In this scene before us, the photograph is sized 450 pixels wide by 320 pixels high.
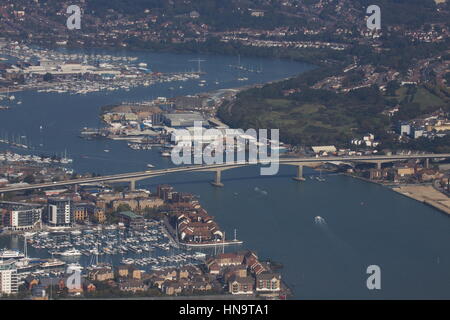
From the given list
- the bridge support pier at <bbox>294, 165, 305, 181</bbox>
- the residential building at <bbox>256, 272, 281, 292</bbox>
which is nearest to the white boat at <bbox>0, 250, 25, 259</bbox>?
the residential building at <bbox>256, 272, 281, 292</bbox>

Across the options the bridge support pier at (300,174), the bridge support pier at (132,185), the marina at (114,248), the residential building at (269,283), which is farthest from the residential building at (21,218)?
the bridge support pier at (300,174)

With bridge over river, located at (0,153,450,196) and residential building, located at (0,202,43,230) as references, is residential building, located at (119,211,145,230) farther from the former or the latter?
bridge over river, located at (0,153,450,196)

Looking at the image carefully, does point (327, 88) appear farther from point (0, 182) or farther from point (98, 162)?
point (0, 182)

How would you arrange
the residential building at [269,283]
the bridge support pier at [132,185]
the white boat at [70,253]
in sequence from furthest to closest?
the bridge support pier at [132,185] → the white boat at [70,253] → the residential building at [269,283]

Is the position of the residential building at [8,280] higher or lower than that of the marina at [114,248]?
higher

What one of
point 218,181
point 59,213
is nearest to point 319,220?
point 218,181

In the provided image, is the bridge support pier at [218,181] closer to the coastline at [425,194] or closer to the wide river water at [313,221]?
the wide river water at [313,221]

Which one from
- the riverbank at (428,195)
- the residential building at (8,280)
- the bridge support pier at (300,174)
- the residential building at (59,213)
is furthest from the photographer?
the bridge support pier at (300,174)

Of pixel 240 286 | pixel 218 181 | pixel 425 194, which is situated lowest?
pixel 425 194

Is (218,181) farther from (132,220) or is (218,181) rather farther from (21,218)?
(21,218)
